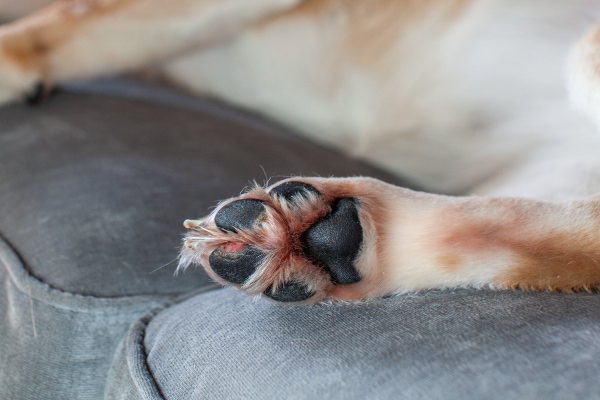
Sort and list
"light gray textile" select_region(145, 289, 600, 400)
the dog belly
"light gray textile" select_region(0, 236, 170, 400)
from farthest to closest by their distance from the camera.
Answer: the dog belly, "light gray textile" select_region(0, 236, 170, 400), "light gray textile" select_region(145, 289, 600, 400)

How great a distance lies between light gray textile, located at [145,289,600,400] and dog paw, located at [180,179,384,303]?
0.05m

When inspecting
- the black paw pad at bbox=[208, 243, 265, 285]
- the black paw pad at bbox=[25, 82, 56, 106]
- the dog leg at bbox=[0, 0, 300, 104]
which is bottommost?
the black paw pad at bbox=[208, 243, 265, 285]

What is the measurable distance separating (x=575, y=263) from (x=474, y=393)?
0.96 feet

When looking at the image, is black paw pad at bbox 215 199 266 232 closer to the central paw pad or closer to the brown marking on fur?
the central paw pad

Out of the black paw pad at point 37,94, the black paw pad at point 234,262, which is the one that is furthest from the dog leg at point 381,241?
the black paw pad at point 37,94

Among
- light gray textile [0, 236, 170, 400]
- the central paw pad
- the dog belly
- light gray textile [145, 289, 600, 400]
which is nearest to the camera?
light gray textile [145, 289, 600, 400]

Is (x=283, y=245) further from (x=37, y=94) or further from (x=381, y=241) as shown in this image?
(x=37, y=94)

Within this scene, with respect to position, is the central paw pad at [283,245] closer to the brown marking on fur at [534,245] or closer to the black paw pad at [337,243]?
the black paw pad at [337,243]

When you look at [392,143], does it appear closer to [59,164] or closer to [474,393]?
[59,164]

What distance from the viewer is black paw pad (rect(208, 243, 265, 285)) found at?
23.8 inches

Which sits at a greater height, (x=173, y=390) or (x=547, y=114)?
(x=547, y=114)

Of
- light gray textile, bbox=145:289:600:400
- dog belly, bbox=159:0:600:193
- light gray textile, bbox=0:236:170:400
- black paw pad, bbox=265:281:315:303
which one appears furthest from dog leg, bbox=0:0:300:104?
black paw pad, bbox=265:281:315:303

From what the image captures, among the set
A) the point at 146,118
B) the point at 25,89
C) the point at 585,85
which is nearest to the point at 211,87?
the point at 146,118

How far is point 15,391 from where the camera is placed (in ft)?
2.57
